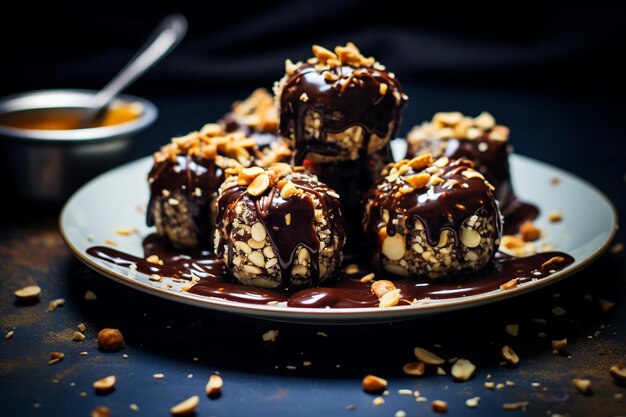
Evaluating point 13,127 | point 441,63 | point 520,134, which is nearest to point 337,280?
point 13,127

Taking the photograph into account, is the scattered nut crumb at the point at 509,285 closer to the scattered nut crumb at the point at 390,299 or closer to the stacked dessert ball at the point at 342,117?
the scattered nut crumb at the point at 390,299

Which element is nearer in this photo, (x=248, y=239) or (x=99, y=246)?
(x=248, y=239)

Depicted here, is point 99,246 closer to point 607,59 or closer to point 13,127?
point 13,127

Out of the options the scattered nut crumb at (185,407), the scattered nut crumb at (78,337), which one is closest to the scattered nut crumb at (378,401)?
the scattered nut crumb at (185,407)

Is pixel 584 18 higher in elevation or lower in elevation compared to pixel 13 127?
higher

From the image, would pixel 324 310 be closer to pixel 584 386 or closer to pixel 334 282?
pixel 334 282


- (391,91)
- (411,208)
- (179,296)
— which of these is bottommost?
(179,296)

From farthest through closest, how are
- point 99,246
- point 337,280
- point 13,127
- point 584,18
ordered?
point 584,18, point 13,127, point 99,246, point 337,280

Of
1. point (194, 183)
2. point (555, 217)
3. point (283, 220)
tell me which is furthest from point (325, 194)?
point (555, 217)
